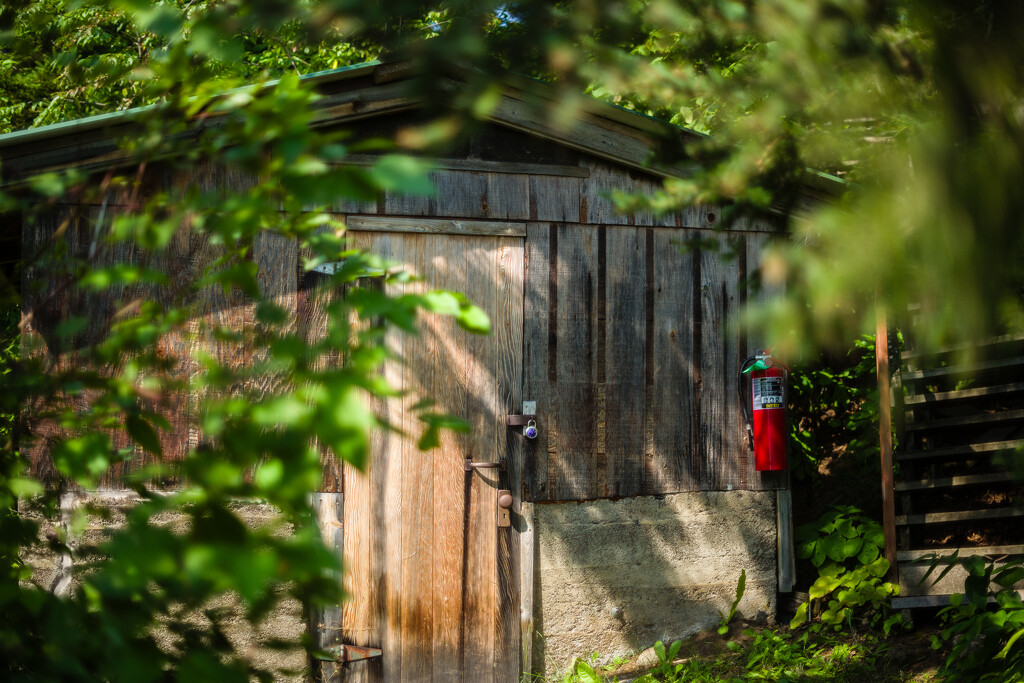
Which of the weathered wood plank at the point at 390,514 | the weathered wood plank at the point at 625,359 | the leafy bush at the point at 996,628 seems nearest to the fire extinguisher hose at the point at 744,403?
the weathered wood plank at the point at 625,359

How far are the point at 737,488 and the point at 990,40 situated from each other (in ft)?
10.8

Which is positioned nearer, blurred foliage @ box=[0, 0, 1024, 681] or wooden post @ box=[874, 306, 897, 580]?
blurred foliage @ box=[0, 0, 1024, 681]

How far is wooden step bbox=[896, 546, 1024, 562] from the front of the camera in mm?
4300

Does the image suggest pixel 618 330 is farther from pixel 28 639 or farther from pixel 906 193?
pixel 28 639

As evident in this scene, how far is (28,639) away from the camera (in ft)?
5.03

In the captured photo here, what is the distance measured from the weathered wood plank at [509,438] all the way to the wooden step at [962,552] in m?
2.35

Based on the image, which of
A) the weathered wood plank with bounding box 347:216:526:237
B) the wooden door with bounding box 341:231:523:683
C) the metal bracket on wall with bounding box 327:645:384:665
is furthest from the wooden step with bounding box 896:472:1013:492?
the metal bracket on wall with bounding box 327:645:384:665

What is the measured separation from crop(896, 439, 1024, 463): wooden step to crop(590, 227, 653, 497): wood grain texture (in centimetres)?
185

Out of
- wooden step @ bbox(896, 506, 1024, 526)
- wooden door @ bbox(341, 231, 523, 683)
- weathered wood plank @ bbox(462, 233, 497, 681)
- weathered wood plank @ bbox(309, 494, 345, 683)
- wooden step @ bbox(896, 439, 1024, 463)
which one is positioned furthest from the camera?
wooden step @ bbox(896, 439, 1024, 463)

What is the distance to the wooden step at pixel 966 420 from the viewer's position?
459 centimetres

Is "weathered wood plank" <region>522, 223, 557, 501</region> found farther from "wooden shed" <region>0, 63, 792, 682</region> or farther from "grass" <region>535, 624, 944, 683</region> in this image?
"grass" <region>535, 624, 944, 683</region>

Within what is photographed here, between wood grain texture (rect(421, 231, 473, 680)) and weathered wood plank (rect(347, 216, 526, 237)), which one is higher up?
weathered wood plank (rect(347, 216, 526, 237))

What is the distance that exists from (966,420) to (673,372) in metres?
1.92

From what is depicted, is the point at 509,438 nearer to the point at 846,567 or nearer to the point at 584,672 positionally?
the point at 584,672
